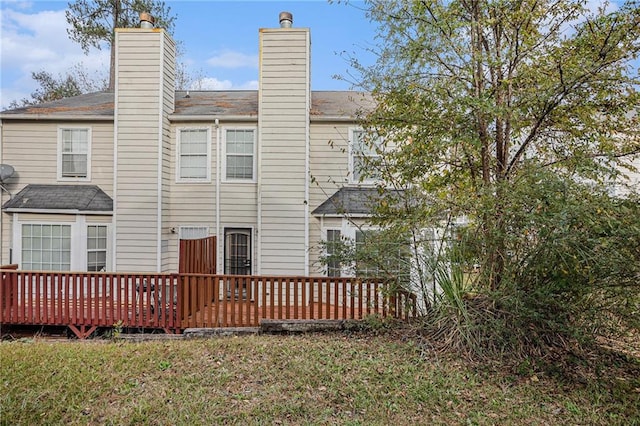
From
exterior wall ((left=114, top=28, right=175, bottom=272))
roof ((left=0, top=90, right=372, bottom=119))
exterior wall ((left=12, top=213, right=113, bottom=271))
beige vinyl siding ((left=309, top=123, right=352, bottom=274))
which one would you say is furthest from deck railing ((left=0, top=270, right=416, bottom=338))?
roof ((left=0, top=90, right=372, bottom=119))

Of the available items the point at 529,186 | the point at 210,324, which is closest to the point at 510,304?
the point at 529,186

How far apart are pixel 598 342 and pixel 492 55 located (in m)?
4.08

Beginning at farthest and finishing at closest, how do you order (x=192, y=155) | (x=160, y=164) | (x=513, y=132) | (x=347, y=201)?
(x=192, y=155) < (x=160, y=164) < (x=347, y=201) < (x=513, y=132)

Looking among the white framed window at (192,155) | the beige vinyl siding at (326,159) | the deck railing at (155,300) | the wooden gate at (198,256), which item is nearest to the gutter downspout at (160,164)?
the white framed window at (192,155)

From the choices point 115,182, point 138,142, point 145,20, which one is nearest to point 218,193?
point 138,142

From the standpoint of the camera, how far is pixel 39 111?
33.2 feet

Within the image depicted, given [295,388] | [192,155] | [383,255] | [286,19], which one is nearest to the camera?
[295,388]

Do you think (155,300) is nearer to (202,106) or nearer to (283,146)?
(283,146)

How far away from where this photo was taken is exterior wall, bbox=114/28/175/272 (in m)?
9.61

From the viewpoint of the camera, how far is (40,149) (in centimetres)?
1010

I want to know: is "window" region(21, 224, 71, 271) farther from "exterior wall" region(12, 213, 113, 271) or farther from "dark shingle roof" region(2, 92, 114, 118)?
"dark shingle roof" region(2, 92, 114, 118)

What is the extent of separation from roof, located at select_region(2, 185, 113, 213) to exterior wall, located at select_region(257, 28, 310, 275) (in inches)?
168

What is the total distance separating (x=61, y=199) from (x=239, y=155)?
469 centimetres

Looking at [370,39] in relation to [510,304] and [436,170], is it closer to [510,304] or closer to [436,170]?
[436,170]
